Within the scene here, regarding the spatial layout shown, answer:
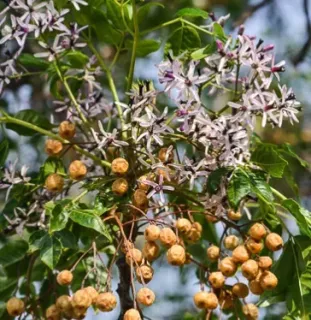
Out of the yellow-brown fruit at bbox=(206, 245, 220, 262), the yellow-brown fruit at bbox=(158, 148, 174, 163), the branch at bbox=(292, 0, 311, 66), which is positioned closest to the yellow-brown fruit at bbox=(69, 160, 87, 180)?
the yellow-brown fruit at bbox=(158, 148, 174, 163)

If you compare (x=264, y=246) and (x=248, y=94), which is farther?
(x=264, y=246)

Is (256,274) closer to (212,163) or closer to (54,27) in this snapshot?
(212,163)

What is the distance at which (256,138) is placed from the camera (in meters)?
1.34

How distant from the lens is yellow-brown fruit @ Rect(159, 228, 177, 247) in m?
1.14

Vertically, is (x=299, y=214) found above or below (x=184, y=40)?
below

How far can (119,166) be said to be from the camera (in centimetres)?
116

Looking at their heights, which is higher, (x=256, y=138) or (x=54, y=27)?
(x=54, y=27)

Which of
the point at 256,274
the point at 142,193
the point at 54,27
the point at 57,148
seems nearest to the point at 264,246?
the point at 256,274

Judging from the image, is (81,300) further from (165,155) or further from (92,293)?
(165,155)

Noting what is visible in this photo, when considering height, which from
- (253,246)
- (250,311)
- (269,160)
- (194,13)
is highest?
(194,13)

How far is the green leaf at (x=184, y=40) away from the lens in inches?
51.1

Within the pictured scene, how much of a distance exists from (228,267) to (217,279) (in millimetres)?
23

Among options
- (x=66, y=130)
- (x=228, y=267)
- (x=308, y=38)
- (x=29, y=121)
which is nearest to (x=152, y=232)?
(x=228, y=267)

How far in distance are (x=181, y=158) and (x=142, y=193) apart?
0.11 metres
